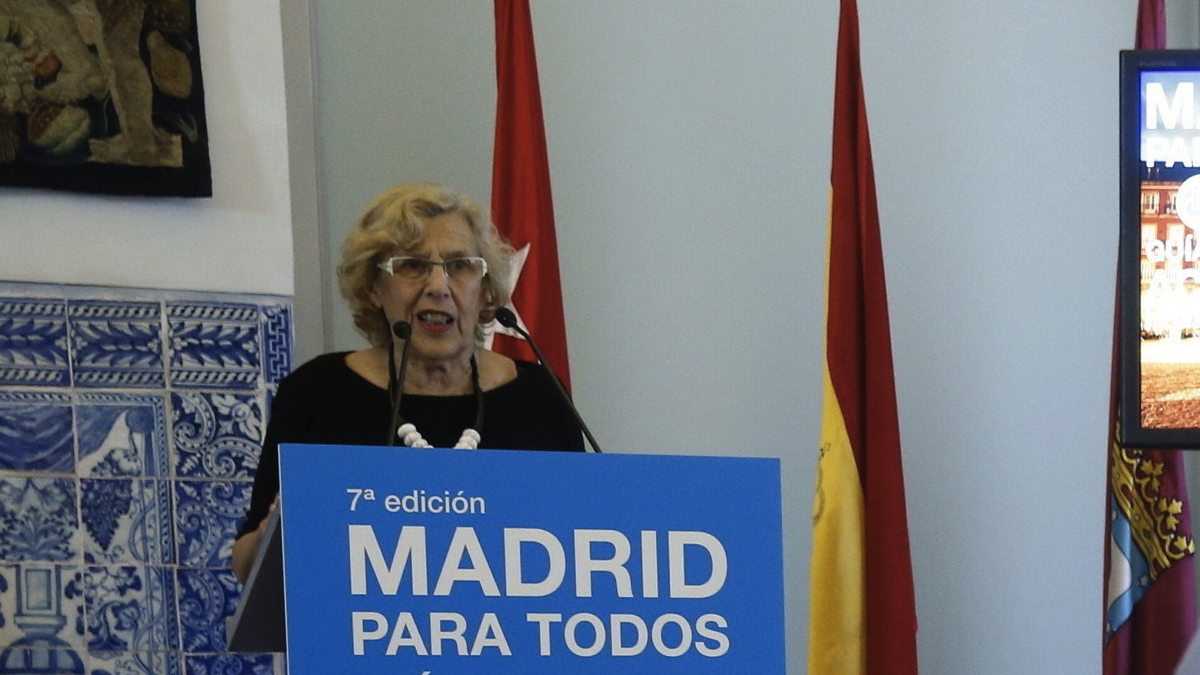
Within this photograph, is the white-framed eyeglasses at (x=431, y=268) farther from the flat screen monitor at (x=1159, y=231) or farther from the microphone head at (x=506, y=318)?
the flat screen monitor at (x=1159, y=231)

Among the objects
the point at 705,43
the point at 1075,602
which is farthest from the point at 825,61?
the point at 1075,602

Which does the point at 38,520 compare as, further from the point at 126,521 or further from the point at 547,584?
Result: the point at 547,584

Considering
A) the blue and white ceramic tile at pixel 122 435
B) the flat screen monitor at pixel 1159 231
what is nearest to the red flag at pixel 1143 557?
the flat screen monitor at pixel 1159 231

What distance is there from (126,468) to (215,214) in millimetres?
555

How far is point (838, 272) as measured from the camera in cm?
331

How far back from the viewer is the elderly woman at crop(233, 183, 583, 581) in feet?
7.92

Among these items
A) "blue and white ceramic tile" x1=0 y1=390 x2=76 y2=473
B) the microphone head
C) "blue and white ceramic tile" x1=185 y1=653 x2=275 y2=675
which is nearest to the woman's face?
the microphone head

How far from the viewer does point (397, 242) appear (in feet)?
8.07

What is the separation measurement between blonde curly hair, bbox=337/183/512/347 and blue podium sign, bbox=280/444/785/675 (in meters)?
0.99

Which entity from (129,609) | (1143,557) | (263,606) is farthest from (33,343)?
(1143,557)

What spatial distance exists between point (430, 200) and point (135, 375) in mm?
935

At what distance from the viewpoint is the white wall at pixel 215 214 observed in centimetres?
301

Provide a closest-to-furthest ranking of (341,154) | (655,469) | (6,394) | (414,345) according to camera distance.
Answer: (655,469), (414,345), (6,394), (341,154)

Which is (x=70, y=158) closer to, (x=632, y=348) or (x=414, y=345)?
(x=414, y=345)
